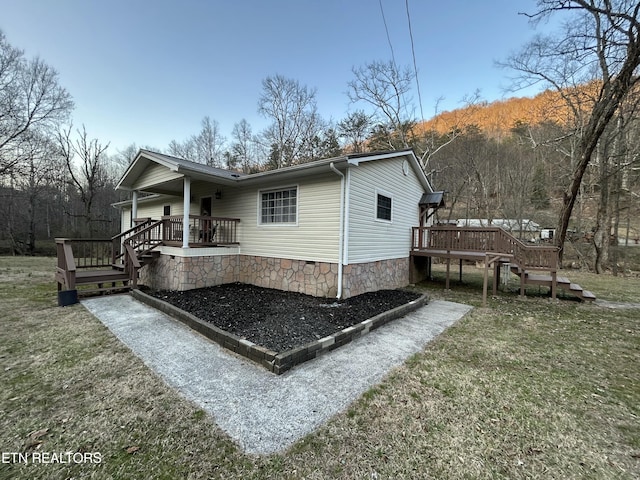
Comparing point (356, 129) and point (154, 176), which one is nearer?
point (154, 176)

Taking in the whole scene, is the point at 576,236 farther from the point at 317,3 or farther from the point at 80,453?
the point at 80,453

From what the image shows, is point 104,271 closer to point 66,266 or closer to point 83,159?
point 66,266

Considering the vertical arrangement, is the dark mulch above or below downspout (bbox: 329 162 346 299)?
below

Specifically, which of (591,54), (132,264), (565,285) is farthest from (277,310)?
(591,54)

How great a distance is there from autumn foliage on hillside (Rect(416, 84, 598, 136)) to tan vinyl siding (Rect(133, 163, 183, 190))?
1844 centimetres

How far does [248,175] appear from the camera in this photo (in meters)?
8.09

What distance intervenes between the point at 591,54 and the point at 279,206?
1278 centimetres

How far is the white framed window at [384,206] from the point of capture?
782 centimetres

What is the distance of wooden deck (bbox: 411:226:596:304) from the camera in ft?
24.6

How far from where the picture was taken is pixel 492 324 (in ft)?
18.0

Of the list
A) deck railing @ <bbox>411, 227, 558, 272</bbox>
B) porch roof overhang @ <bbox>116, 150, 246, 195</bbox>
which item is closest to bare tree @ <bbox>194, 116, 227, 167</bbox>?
porch roof overhang @ <bbox>116, 150, 246, 195</bbox>

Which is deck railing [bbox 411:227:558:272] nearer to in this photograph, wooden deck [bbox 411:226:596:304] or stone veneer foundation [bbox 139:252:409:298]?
wooden deck [bbox 411:226:596:304]

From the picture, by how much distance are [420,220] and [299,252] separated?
6425 mm

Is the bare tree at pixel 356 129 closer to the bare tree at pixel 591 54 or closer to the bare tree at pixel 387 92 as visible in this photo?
the bare tree at pixel 387 92
